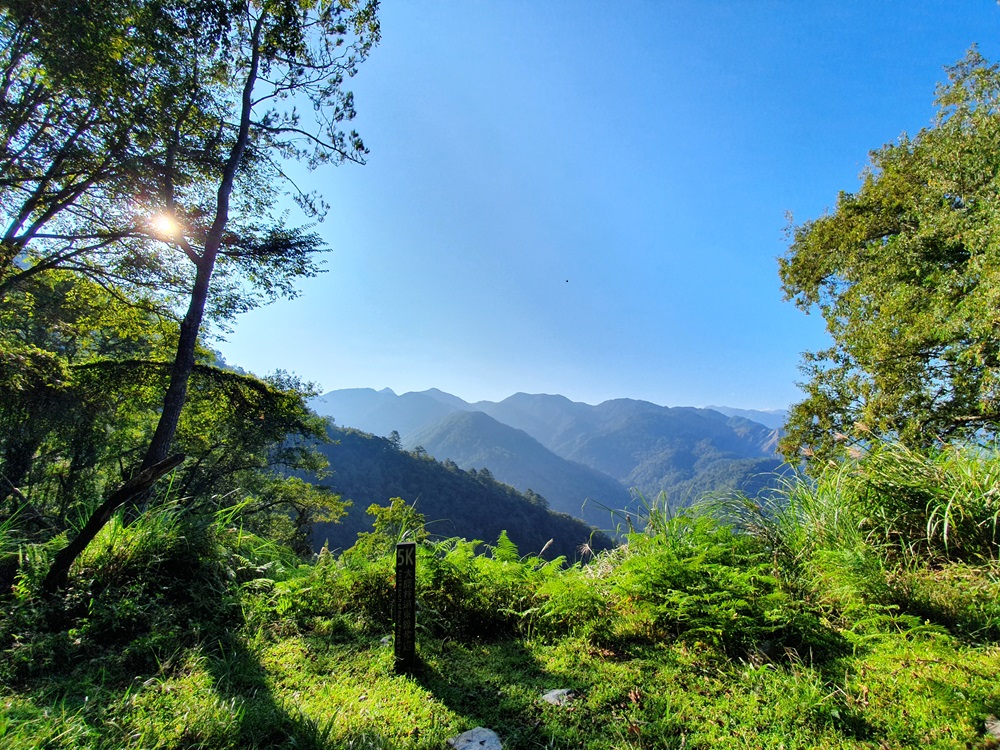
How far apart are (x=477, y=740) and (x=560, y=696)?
2.07ft

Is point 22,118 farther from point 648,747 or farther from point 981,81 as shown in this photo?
point 981,81

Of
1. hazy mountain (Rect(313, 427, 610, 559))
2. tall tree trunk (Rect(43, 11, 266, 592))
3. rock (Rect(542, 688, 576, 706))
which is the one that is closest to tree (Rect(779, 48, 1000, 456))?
rock (Rect(542, 688, 576, 706))

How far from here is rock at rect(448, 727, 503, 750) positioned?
2.09m

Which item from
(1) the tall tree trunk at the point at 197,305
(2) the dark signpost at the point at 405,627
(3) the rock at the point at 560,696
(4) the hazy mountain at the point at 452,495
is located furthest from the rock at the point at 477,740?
(4) the hazy mountain at the point at 452,495

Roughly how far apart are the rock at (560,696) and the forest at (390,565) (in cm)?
2

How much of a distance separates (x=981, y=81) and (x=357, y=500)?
295ft

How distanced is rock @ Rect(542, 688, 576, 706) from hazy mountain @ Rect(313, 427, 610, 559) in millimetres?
75659

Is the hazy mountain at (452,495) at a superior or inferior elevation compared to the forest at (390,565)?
inferior

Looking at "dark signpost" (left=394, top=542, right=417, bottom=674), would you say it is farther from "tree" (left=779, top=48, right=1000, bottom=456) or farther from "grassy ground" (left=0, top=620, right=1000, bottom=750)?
"tree" (left=779, top=48, right=1000, bottom=456)

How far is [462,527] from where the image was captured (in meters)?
77.9

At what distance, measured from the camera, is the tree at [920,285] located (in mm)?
8327

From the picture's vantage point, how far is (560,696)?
8.33 feet

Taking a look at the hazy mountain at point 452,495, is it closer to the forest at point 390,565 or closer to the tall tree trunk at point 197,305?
the tall tree trunk at point 197,305

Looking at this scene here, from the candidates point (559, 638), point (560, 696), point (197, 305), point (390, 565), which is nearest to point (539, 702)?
point (560, 696)
